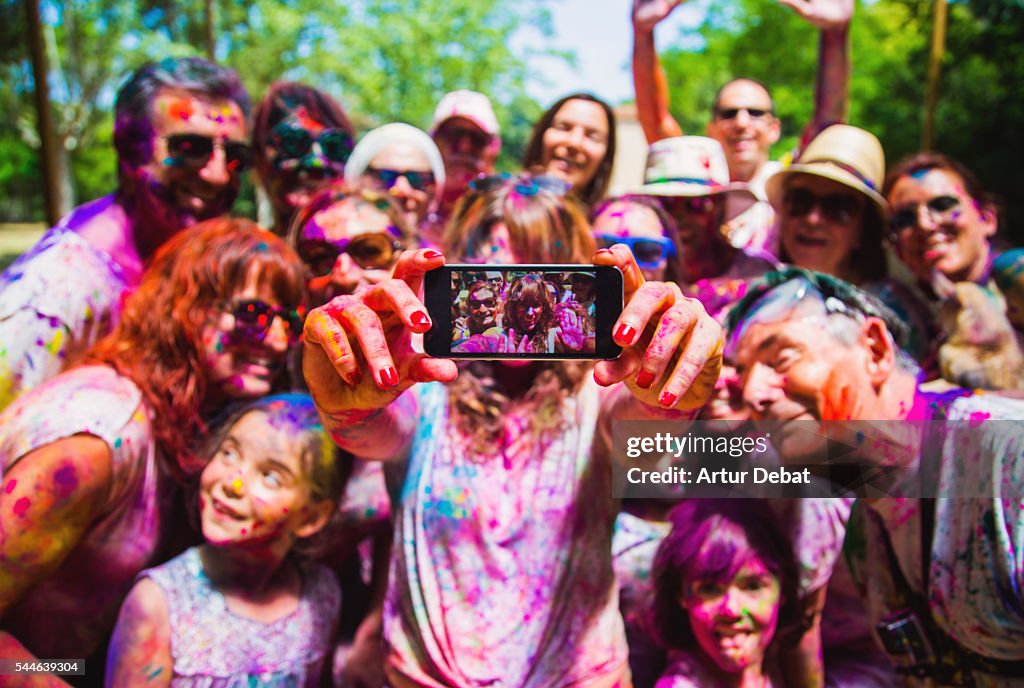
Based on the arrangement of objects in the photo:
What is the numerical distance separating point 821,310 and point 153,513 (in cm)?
222

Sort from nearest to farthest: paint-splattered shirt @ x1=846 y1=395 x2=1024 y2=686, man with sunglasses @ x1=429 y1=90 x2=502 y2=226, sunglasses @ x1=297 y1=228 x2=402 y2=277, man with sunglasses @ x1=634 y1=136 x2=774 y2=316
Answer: paint-splattered shirt @ x1=846 y1=395 x2=1024 y2=686 → sunglasses @ x1=297 y1=228 x2=402 y2=277 → man with sunglasses @ x1=634 y1=136 x2=774 y2=316 → man with sunglasses @ x1=429 y1=90 x2=502 y2=226

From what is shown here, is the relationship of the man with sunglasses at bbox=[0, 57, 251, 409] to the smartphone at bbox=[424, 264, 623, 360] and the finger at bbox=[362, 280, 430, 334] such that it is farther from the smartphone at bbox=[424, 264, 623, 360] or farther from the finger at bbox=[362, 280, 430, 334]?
the smartphone at bbox=[424, 264, 623, 360]

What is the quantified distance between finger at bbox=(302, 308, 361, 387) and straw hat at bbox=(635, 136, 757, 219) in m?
2.29

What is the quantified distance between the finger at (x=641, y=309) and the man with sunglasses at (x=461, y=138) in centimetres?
289

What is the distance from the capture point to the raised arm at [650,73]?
4.10m

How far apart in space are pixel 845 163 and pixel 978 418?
6.19 ft

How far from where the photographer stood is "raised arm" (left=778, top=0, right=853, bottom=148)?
400 centimetres

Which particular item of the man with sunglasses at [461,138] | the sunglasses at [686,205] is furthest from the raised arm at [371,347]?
the man with sunglasses at [461,138]

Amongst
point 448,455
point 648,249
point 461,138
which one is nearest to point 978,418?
point 648,249

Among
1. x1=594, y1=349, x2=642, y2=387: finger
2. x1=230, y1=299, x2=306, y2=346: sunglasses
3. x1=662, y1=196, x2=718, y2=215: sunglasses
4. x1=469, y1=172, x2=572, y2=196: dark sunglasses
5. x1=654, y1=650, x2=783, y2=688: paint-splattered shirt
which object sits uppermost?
x1=469, y1=172, x2=572, y2=196: dark sunglasses

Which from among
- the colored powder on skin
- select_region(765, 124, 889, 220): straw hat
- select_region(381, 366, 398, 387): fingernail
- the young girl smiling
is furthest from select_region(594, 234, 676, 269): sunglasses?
the colored powder on skin

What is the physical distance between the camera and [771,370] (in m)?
2.42

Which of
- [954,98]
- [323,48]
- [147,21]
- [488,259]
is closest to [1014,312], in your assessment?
[488,259]

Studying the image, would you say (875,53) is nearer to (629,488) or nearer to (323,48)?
(323,48)
